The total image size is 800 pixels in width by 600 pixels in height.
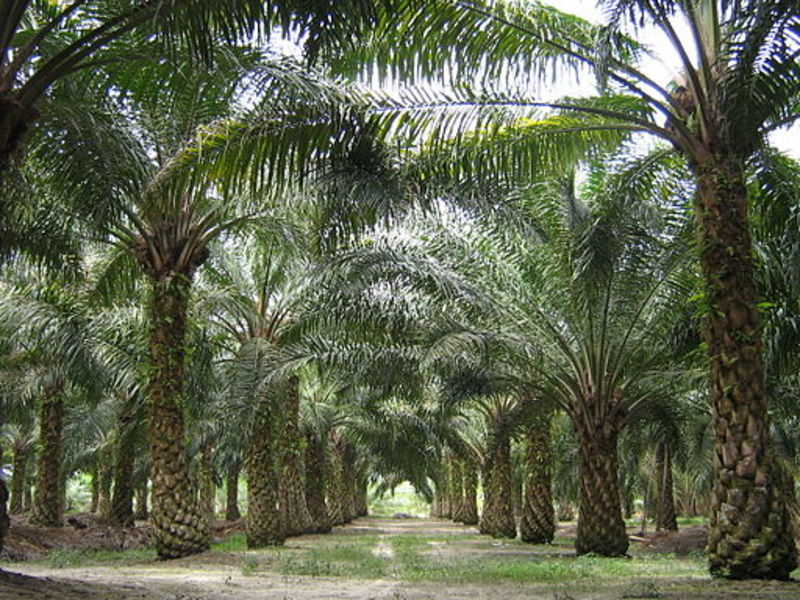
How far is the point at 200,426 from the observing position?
2716 cm

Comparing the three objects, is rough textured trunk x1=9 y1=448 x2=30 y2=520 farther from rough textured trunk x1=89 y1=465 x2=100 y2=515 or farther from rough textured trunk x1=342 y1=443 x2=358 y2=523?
rough textured trunk x1=342 y1=443 x2=358 y2=523

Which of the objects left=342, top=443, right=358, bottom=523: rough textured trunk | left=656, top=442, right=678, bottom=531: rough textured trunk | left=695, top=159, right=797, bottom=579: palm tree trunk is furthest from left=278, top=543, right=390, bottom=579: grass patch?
left=342, top=443, right=358, bottom=523: rough textured trunk

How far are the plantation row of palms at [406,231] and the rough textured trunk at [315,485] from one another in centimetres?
682

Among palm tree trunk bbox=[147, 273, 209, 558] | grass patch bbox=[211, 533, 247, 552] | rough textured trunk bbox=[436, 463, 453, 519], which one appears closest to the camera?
palm tree trunk bbox=[147, 273, 209, 558]

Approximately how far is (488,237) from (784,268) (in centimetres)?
532

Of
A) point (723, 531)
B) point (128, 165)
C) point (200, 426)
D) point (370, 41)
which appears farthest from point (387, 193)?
point (200, 426)

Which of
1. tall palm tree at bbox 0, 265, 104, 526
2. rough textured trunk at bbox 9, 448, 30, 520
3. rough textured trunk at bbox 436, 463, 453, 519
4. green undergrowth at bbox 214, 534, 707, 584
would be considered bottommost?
rough textured trunk at bbox 436, 463, 453, 519

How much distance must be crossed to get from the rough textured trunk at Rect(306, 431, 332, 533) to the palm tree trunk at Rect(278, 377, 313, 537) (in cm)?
302

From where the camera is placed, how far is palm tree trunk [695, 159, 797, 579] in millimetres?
8109

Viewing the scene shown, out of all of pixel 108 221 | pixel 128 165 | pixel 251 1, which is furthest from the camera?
pixel 108 221

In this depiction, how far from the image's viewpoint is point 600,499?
14.8m

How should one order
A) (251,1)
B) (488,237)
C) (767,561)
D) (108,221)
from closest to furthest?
(251,1) < (767,561) < (108,221) < (488,237)

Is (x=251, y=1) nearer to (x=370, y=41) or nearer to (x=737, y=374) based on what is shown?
(x=370, y=41)

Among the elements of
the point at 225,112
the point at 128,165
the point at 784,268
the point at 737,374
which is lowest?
the point at 737,374
